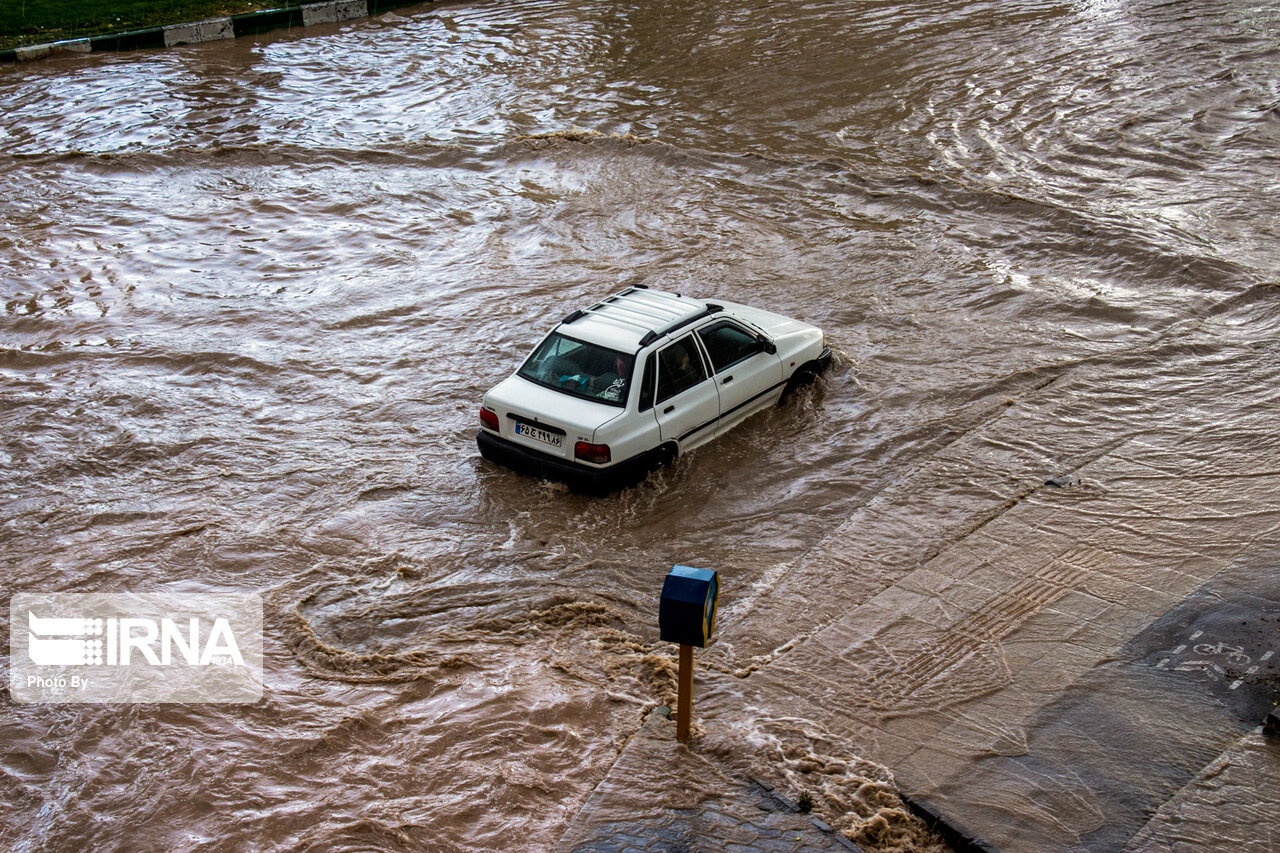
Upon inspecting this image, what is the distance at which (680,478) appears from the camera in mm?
8641

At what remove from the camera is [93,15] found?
23.8 metres

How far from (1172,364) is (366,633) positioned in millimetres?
7780

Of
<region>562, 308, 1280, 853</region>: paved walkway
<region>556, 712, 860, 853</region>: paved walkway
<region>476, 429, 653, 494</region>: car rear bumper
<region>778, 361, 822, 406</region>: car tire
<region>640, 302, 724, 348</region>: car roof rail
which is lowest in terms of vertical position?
<region>556, 712, 860, 853</region>: paved walkway

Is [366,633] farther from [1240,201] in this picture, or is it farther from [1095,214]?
[1240,201]

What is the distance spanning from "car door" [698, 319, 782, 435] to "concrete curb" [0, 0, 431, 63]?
18.8 m

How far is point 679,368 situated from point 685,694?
3.66m

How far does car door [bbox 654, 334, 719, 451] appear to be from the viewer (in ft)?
27.8

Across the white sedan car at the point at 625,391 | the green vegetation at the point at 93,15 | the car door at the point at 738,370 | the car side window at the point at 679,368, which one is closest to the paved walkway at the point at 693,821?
the white sedan car at the point at 625,391

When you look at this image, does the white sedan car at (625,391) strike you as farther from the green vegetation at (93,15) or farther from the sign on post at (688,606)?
the green vegetation at (93,15)

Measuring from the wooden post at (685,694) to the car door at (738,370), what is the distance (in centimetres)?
379

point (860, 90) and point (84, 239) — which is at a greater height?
point (860, 90)

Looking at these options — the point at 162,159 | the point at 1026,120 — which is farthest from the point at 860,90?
the point at 162,159

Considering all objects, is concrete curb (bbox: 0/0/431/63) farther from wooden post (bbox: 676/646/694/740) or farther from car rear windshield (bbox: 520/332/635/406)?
wooden post (bbox: 676/646/694/740)

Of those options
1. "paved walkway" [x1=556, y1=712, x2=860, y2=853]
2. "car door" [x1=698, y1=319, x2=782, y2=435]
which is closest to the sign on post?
"paved walkway" [x1=556, y1=712, x2=860, y2=853]
